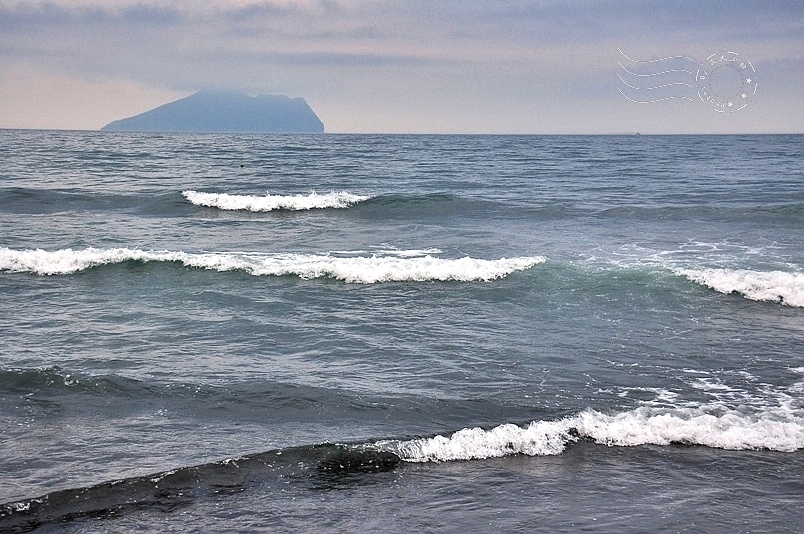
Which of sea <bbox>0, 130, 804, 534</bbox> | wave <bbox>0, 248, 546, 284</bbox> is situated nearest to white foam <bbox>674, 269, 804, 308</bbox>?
sea <bbox>0, 130, 804, 534</bbox>

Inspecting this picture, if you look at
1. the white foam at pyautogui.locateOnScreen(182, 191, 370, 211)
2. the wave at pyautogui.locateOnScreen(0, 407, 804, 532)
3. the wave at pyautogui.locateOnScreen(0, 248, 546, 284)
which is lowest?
the wave at pyautogui.locateOnScreen(0, 407, 804, 532)

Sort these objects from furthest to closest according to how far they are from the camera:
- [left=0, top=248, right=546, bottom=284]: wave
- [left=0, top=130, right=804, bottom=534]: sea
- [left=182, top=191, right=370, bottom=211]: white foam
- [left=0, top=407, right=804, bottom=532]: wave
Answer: [left=182, top=191, right=370, bottom=211]: white foam
[left=0, top=248, right=546, bottom=284]: wave
[left=0, top=130, right=804, bottom=534]: sea
[left=0, top=407, right=804, bottom=532]: wave

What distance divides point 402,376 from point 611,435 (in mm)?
3205

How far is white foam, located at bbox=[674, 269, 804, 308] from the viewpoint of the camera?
49.9 feet

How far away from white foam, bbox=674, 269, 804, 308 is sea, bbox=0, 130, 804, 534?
63mm

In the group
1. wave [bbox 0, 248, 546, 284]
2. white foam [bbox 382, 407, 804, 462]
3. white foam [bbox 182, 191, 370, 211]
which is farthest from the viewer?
white foam [bbox 182, 191, 370, 211]

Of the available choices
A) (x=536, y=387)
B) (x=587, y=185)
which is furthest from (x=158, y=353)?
(x=587, y=185)

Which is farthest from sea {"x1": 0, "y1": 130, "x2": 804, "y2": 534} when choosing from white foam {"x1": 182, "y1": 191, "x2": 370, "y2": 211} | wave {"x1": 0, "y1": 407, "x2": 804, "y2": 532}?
white foam {"x1": 182, "y1": 191, "x2": 370, "y2": 211}

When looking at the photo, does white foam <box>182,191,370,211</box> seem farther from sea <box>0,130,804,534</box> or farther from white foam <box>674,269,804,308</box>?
white foam <box>674,269,804,308</box>

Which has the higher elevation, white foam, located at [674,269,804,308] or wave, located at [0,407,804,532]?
white foam, located at [674,269,804,308]

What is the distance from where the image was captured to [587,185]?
35.4m

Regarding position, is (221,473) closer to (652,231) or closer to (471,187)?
(652,231)

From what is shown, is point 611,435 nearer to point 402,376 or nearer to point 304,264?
point 402,376

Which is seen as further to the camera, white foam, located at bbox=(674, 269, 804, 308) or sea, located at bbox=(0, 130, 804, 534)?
white foam, located at bbox=(674, 269, 804, 308)
